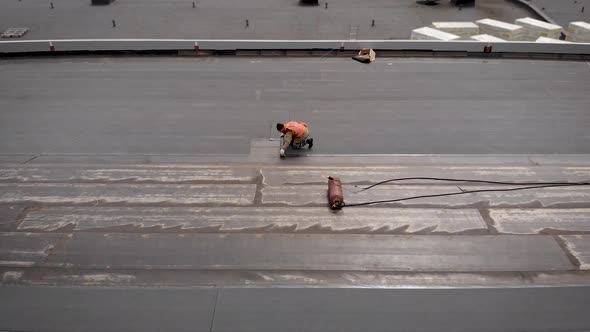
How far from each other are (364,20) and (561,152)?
1944 centimetres

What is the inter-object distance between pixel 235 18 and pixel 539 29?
63.1ft

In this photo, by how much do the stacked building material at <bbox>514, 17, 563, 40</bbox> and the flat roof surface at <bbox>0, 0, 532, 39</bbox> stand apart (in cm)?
521

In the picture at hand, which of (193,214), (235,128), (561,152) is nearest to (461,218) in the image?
(561,152)

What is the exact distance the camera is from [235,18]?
27.9 metres

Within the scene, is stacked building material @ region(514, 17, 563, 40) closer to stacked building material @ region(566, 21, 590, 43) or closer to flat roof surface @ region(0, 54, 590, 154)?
stacked building material @ region(566, 21, 590, 43)

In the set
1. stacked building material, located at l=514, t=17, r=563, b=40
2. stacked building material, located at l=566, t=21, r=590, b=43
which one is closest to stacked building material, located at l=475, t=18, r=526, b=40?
stacked building material, located at l=514, t=17, r=563, b=40

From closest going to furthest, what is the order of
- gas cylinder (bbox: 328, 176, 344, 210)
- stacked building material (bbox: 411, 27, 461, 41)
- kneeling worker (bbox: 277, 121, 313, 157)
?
gas cylinder (bbox: 328, 176, 344, 210)
kneeling worker (bbox: 277, 121, 313, 157)
stacked building material (bbox: 411, 27, 461, 41)

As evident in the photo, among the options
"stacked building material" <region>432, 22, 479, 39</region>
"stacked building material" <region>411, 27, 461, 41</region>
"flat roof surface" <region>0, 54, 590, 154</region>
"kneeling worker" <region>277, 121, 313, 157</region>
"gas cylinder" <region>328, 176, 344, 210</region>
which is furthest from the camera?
"stacked building material" <region>432, 22, 479, 39</region>

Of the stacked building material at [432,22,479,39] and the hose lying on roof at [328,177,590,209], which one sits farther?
the stacked building material at [432,22,479,39]

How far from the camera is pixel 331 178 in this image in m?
9.68

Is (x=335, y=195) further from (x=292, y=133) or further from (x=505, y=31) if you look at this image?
(x=505, y=31)

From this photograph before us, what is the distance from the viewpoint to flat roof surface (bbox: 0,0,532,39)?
1001 inches

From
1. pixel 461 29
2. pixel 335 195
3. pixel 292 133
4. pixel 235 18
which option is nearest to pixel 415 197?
pixel 335 195

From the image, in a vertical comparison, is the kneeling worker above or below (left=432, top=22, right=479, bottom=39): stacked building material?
below
